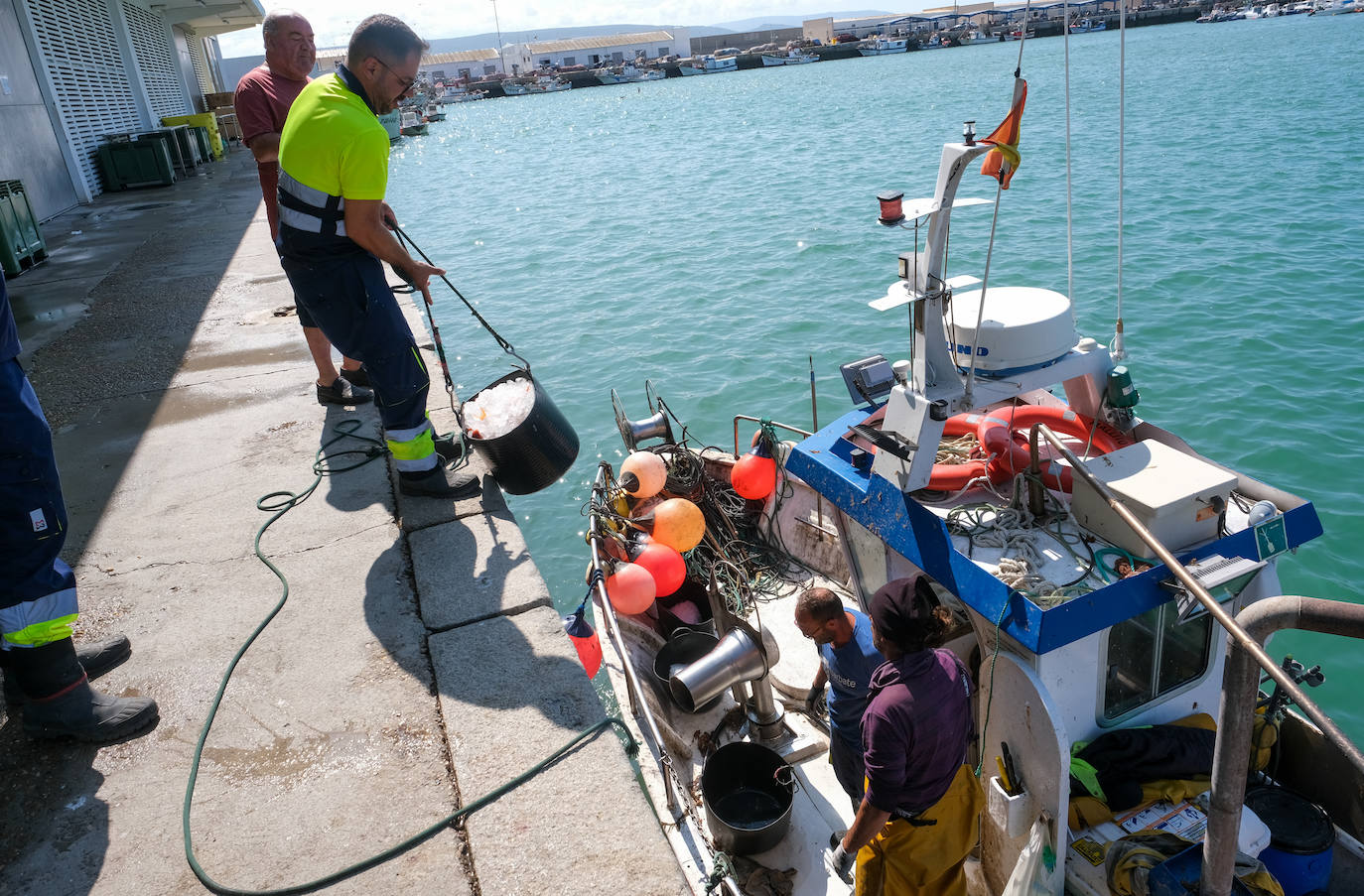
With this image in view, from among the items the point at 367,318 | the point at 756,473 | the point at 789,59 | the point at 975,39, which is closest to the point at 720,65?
the point at 789,59

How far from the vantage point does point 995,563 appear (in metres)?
3.31

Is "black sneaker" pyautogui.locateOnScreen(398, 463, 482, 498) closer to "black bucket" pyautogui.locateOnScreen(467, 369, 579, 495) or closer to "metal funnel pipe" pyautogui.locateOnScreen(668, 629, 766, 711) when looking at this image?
"black bucket" pyautogui.locateOnScreen(467, 369, 579, 495)

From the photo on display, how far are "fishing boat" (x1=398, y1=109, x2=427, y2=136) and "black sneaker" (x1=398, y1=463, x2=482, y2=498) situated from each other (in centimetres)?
6115

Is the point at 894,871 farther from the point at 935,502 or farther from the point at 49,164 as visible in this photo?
the point at 49,164

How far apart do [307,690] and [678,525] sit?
2153 mm

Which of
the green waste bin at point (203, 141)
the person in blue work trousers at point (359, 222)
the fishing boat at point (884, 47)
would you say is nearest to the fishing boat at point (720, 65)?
the fishing boat at point (884, 47)

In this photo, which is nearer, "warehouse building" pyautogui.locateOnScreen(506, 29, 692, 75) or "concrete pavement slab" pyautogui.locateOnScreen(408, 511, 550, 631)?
"concrete pavement slab" pyautogui.locateOnScreen(408, 511, 550, 631)

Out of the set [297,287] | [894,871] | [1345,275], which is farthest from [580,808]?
[1345,275]

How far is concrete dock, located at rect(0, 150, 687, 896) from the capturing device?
295 centimetres

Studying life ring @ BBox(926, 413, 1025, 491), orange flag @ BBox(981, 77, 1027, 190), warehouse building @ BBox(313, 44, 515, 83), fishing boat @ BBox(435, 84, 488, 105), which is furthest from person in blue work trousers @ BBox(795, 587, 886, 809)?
warehouse building @ BBox(313, 44, 515, 83)

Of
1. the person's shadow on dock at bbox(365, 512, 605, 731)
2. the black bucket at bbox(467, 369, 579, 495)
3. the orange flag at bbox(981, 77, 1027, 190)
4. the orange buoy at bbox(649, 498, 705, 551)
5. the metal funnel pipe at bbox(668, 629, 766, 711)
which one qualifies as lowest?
the metal funnel pipe at bbox(668, 629, 766, 711)

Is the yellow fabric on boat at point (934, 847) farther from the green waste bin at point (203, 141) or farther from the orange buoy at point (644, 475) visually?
the green waste bin at point (203, 141)

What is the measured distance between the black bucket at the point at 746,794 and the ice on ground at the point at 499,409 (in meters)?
2.16

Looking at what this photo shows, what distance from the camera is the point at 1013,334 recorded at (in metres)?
3.37
